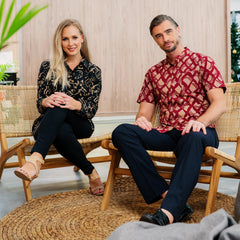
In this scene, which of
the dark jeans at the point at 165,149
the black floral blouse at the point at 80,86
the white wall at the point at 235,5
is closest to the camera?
the dark jeans at the point at 165,149

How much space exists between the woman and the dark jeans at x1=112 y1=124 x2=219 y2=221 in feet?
1.43

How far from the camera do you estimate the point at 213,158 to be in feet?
5.95

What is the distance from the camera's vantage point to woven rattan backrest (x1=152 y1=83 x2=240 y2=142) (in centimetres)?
227

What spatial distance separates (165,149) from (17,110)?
46.6 inches

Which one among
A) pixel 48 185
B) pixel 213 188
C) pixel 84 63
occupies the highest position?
pixel 84 63

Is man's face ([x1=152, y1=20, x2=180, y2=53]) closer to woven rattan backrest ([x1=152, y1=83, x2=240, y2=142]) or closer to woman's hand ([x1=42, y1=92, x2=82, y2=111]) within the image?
woven rattan backrest ([x1=152, y1=83, x2=240, y2=142])

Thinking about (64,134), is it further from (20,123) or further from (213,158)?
(213,158)

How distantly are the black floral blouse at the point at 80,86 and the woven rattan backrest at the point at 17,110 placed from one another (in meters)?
0.17

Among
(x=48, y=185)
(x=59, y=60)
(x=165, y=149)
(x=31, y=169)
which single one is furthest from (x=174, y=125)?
(x=48, y=185)

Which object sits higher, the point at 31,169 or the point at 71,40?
the point at 71,40

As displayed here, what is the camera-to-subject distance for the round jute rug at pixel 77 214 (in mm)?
1770

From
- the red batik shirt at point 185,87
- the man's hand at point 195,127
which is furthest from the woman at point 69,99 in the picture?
the man's hand at point 195,127

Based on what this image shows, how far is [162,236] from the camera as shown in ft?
2.28

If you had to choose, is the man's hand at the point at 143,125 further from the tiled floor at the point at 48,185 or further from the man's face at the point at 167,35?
the tiled floor at the point at 48,185
